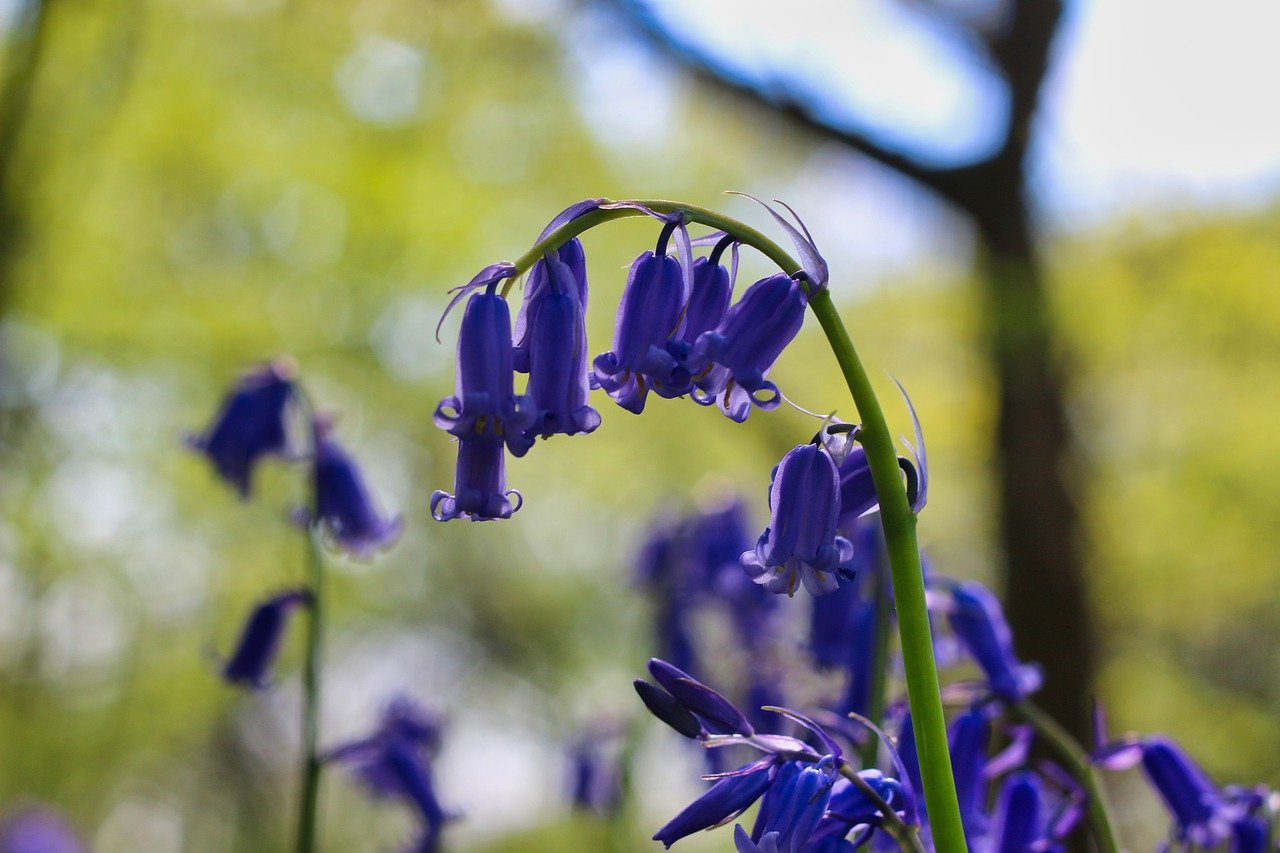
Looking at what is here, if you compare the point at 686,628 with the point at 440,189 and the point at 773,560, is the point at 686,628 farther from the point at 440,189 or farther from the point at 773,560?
the point at 440,189

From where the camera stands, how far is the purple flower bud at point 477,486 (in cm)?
96

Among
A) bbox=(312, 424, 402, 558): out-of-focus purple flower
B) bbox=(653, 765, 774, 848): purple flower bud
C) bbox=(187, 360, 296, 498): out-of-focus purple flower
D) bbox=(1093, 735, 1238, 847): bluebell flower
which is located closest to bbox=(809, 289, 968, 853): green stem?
bbox=(653, 765, 774, 848): purple flower bud

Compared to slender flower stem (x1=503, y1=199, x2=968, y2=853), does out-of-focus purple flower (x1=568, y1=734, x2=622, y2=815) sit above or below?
below

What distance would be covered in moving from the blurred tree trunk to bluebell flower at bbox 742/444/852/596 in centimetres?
478

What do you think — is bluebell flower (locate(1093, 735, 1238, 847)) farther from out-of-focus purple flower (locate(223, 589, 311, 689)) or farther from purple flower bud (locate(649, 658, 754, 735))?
out-of-focus purple flower (locate(223, 589, 311, 689))

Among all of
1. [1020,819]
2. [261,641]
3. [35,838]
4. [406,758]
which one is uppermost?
[1020,819]

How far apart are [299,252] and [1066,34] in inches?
240

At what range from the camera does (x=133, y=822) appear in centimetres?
1780

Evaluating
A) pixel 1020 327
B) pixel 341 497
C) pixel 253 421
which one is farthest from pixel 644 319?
pixel 1020 327

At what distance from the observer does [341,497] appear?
6.19 ft

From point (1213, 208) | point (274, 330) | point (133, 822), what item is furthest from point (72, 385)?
point (133, 822)

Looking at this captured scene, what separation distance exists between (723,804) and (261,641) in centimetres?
128

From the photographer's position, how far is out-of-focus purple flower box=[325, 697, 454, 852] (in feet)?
5.78

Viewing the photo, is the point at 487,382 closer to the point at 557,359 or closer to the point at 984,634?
the point at 557,359
